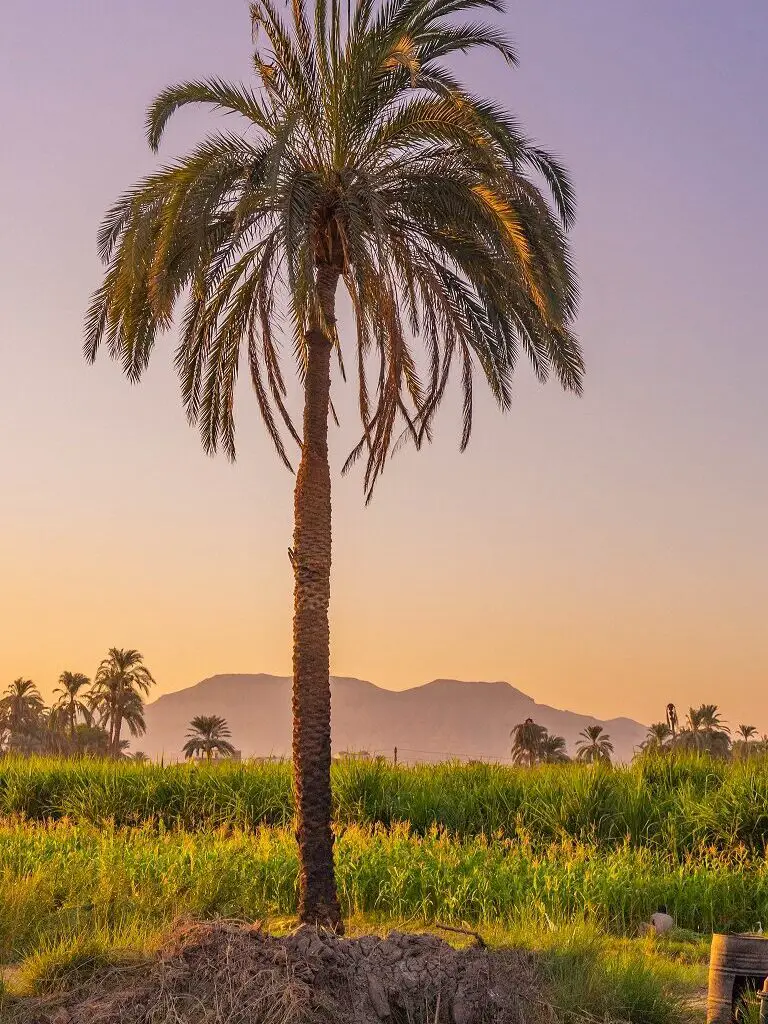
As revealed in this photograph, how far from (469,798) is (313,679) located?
9.23 meters

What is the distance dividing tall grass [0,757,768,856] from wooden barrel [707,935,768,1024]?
11260 mm

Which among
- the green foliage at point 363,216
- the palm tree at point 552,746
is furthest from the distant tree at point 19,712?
the green foliage at point 363,216

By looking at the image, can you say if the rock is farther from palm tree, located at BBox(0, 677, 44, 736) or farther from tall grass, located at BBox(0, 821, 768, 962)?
palm tree, located at BBox(0, 677, 44, 736)

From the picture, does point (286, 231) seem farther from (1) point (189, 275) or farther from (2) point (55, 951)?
(2) point (55, 951)

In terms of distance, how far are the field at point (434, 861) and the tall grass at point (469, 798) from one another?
0.05m

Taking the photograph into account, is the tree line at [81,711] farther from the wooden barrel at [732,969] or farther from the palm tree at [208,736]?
the wooden barrel at [732,969]

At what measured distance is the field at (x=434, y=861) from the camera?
419 inches

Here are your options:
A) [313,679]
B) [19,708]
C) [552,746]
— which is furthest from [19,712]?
[313,679]

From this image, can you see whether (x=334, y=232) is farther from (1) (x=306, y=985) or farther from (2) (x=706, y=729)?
(2) (x=706, y=729)

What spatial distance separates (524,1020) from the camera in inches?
315

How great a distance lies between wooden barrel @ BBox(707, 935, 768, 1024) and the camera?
23.4ft

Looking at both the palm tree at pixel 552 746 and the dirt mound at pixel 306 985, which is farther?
the palm tree at pixel 552 746

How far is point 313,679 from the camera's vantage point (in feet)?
42.3

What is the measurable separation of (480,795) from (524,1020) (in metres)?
13.4
